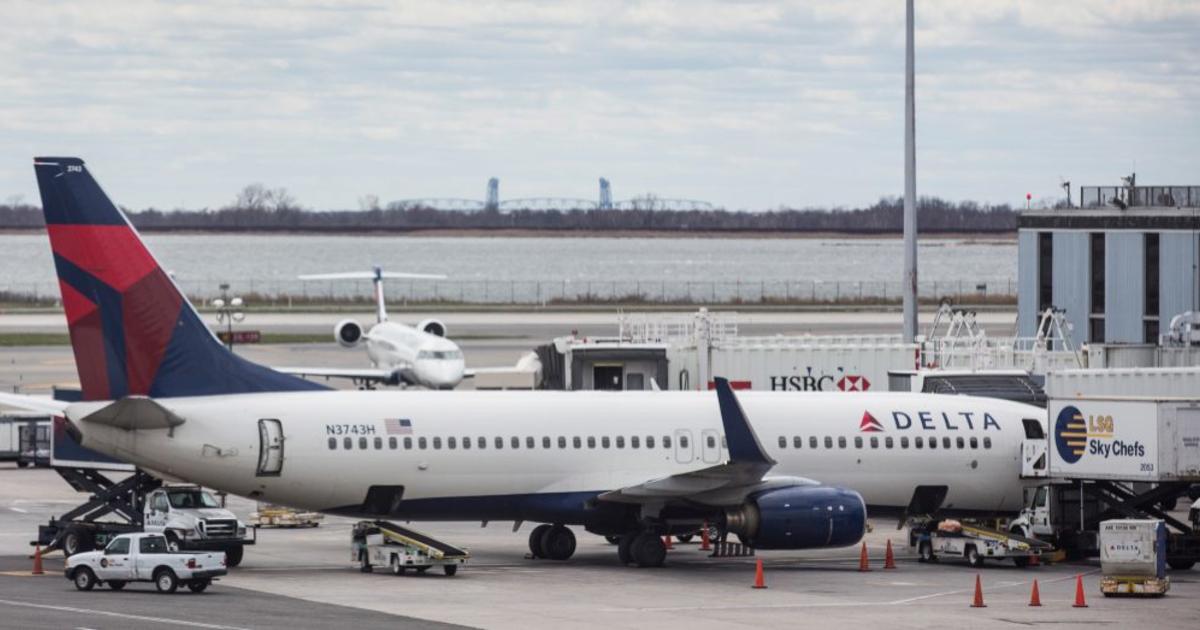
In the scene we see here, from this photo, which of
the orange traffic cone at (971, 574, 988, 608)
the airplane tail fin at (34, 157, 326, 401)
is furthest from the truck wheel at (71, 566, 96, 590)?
the orange traffic cone at (971, 574, 988, 608)

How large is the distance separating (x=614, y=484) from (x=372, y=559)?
17.9 ft

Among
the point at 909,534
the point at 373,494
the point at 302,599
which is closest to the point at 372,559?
the point at 373,494

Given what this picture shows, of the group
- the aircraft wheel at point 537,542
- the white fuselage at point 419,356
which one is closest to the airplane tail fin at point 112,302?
the aircraft wheel at point 537,542

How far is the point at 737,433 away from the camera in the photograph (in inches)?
1503

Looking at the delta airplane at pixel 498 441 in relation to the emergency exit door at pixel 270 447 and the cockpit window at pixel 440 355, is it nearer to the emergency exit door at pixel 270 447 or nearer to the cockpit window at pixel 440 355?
the emergency exit door at pixel 270 447

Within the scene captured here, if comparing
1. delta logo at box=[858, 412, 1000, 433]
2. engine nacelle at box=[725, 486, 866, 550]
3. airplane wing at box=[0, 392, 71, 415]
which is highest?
airplane wing at box=[0, 392, 71, 415]

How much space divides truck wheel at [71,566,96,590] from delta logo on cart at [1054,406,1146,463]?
Result: 20.2 meters

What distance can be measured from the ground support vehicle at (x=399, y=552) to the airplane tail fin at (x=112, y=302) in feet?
14.3

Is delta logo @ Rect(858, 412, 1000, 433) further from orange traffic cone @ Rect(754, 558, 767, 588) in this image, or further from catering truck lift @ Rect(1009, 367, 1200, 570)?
orange traffic cone @ Rect(754, 558, 767, 588)

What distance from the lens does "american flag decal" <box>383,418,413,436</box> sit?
131ft

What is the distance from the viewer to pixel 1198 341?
2195 inches

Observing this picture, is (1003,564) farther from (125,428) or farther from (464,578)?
(125,428)

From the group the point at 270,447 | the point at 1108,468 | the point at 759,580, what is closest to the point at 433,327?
the point at 270,447

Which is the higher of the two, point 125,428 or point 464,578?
point 125,428
